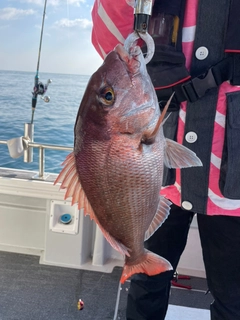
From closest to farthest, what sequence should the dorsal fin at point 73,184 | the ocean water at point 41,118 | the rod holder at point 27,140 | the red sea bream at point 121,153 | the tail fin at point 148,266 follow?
the red sea bream at point 121,153
the dorsal fin at point 73,184
the tail fin at point 148,266
the rod holder at point 27,140
the ocean water at point 41,118

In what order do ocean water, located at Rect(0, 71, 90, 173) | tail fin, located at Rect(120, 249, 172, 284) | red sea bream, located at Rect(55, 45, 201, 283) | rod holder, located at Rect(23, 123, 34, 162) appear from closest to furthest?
1. red sea bream, located at Rect(55, 45, 201, 283)
2. tail fin, located at Rect(120, 249, 172, 284)
3. rod holder, located at Rect(23, 123, 34, 162)
4. ocean water, located at Rect(0, 71, 90, 173)

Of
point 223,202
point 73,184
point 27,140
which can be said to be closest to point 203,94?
point 223,202

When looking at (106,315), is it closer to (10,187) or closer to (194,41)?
(10,187)

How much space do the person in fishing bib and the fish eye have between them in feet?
1.24

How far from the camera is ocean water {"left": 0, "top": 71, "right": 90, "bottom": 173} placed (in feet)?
19.9

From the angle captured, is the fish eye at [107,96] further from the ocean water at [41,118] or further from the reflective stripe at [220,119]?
the ocean water at [41,118]

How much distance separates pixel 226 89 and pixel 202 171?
0.96 ft

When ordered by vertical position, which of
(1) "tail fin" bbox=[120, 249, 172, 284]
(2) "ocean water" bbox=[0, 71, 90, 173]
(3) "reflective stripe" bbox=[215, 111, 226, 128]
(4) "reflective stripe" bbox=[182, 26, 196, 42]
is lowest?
(2) "ocean water" bbox=[0, 71, 90, 173]

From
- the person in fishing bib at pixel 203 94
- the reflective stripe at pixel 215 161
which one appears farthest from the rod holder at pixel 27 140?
the reflective stripe at pixel 215 161

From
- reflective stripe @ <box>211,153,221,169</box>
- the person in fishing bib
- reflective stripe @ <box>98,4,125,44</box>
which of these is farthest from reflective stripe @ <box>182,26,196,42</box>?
reflective stripe @ <box>211,153,221,169</box>

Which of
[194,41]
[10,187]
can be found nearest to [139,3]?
[194,41]

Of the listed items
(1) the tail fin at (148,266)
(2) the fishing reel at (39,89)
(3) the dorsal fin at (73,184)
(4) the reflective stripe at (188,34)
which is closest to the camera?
(3) the dorsal fin at (73,184)

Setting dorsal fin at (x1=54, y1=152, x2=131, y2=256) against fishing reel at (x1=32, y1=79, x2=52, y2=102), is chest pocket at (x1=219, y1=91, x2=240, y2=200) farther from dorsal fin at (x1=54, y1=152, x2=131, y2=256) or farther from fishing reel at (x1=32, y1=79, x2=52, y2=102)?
fishing reel at (x1=32, y1=79, x2=52, y2=102)

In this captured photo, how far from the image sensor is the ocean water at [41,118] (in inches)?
239
